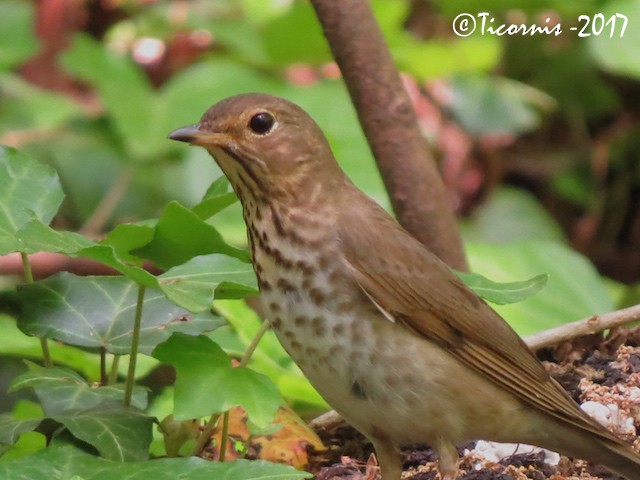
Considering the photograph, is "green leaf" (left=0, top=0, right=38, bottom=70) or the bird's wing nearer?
the bird's wing

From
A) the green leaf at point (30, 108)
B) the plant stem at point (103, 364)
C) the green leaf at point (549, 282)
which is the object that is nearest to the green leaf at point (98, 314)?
the plant stem at point (103, 364)

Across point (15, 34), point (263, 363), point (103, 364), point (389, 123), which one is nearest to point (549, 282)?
point (389, 123)

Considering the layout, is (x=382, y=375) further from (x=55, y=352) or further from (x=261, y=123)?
(x=55, y=352)

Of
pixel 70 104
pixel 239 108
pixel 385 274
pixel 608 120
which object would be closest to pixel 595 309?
pixel 385 274

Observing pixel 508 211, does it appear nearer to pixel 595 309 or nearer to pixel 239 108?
pixel 595 309

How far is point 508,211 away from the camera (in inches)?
230

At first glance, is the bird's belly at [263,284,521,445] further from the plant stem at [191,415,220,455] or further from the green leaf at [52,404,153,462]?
the green leaf at [52,404,153,462]

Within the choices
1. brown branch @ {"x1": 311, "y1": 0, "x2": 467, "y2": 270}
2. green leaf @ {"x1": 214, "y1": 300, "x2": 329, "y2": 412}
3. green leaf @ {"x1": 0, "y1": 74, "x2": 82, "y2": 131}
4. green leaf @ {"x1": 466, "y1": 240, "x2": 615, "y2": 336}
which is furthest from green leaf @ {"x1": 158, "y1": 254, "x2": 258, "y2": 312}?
green leaf @ {"x1": 0, "y1": 74, "x2": 82, "y2": 131}

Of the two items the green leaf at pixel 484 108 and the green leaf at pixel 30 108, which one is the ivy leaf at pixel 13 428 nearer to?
the green leaf at pixel 30 108

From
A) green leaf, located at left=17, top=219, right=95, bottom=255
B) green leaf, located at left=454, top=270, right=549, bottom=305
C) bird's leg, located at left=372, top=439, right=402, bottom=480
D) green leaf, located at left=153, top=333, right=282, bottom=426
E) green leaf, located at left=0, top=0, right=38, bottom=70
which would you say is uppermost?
green leaf, located at left=0, top=0, right=38, bottom=70

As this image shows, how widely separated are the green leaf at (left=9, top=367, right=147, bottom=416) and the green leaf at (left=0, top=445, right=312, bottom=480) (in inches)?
6.6

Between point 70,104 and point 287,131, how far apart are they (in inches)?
112

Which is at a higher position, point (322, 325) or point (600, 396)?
point (322, 325)

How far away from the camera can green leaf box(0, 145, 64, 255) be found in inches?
83.5
